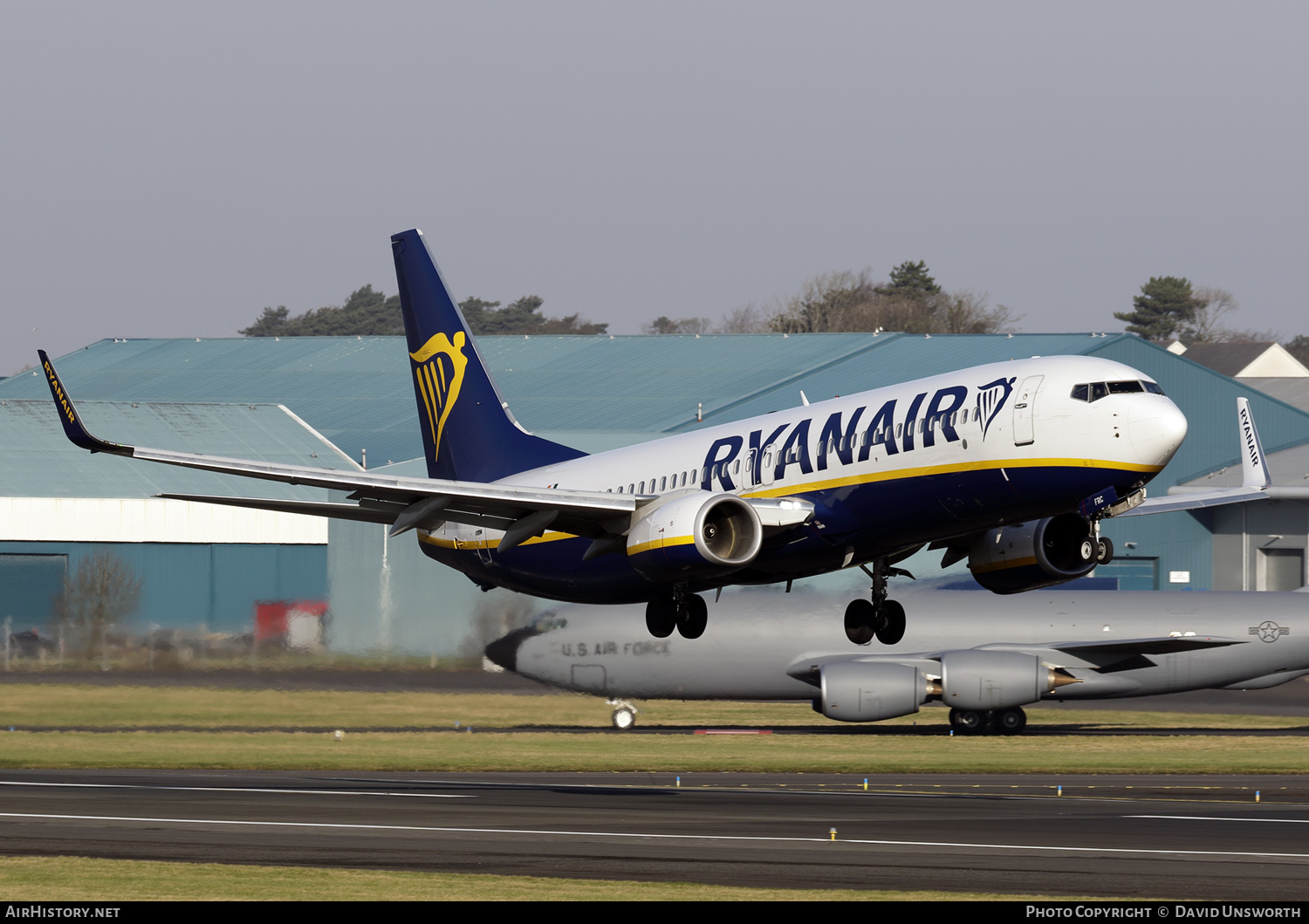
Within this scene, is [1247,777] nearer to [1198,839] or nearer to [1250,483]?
[1250,483]

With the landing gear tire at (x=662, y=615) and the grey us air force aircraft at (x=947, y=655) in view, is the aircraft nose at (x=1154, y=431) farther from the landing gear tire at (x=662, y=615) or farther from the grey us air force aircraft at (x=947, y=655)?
the grey us air force aircraft at (x=947, y=655)

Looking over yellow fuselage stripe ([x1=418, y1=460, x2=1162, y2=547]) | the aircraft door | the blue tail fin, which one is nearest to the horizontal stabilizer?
the blue tail fin

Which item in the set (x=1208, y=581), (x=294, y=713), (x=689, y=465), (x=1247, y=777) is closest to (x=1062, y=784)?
(x=1247, y=777)

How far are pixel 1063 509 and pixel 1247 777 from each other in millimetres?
28903

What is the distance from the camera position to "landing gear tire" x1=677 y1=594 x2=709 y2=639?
42688mm

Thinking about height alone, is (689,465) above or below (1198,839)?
above

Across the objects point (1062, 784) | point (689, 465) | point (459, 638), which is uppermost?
point (689, 465)

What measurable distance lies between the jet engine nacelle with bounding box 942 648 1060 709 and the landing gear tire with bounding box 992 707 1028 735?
71.1 inches

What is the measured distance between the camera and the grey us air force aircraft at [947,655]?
7131 cm

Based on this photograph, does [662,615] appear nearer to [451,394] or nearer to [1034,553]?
[1034,553]

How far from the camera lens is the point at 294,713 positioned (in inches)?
2677

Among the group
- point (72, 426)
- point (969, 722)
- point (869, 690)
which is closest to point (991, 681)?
point (969, 722)

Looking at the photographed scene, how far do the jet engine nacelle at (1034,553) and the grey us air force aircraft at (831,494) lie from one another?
0.13 ft

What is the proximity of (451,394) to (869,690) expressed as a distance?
24749 mm
